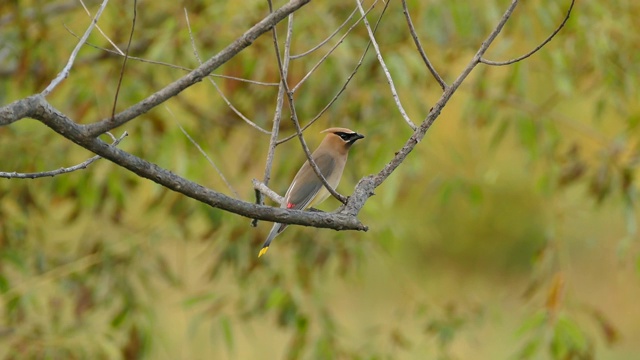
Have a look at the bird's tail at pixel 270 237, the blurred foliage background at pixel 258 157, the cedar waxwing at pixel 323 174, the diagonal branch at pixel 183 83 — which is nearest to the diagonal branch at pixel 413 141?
the diagonal branch at pixel 183 83

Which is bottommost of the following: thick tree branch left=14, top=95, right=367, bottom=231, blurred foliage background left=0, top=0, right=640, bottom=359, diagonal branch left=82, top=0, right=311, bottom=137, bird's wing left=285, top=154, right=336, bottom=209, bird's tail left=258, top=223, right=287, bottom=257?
thick tree branch left=14, top=95, right=367, bottom=231

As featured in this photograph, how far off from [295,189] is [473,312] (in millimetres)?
1826

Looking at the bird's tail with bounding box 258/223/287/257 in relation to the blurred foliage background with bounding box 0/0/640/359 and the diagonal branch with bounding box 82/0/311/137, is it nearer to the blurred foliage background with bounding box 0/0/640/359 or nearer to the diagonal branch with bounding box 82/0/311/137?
the diagonal branch with bounding box 82/0/311/137

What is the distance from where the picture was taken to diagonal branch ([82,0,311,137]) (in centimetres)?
156

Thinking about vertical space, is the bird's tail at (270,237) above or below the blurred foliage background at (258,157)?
below

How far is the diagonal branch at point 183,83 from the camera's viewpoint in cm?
156

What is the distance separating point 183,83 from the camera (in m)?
1.60

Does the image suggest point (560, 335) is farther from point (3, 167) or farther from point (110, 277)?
point (3, 167)

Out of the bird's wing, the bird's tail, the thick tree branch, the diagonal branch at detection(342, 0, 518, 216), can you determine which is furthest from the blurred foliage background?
the thick tree branch

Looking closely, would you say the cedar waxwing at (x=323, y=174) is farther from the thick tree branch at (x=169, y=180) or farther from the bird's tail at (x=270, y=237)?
the thick tree branch at (x=169, y=180)

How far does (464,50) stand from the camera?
15.0 ft

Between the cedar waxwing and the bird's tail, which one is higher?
the cedar waxwing

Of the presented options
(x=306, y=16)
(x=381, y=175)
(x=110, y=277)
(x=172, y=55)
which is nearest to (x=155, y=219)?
(x=110, y=277)

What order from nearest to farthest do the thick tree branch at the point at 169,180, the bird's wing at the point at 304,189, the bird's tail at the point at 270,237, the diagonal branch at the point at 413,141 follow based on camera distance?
the thick tree branch at the point at 169,180 → the diagonal branch at the point at 413,141 → the bird's tail at the point at 270,237 → the bird's wing at the point at 304,189
